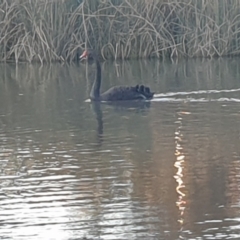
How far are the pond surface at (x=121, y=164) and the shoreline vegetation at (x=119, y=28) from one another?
494 cm

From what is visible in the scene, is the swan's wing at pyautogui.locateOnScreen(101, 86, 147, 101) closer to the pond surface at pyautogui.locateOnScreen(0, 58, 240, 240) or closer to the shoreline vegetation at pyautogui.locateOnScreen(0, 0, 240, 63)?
the pond surface at pyautogui.locateOnScreen(0, 58, 240, 240)

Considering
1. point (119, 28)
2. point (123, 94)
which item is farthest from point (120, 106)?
point (119, 28)

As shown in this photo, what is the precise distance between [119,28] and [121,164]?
1144 centimetres

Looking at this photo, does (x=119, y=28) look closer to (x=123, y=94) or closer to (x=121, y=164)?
(x=123, y=94)

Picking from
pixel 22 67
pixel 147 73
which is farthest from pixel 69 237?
pixel 22 67

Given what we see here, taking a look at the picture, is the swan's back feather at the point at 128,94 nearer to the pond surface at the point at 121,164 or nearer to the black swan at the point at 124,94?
the black swan at the point at 124,94

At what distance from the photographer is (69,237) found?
5.55m

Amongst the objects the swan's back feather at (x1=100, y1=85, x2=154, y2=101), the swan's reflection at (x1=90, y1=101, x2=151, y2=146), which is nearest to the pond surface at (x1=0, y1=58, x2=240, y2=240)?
the swan's reflection at (x1=90, y1=101, x2=151, y2=146)

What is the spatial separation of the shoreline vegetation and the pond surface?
4.94 m

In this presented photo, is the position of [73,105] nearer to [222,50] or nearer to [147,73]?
[147,73]

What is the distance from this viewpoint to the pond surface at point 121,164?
582cm

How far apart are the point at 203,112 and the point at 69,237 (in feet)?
17.4

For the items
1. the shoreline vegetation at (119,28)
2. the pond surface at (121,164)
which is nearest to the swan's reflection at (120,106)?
the pond surface at (121,164)

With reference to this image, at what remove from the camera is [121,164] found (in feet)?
25.2
